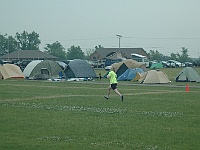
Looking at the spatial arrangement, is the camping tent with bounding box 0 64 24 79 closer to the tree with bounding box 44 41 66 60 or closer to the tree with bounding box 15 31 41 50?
the tree with bounding box 44 41 66 60

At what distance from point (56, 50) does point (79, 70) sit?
357 feet

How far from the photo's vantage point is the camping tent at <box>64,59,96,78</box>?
6103 cm

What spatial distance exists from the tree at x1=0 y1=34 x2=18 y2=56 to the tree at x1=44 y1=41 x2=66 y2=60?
Result: 11485mm

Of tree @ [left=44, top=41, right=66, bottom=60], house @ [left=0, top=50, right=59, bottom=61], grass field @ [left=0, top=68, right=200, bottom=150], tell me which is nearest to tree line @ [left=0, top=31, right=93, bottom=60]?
tree @ [left=44, top=41, right=66, bottom=60]

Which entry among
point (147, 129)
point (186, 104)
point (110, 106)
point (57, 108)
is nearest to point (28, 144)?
point (147, 129)

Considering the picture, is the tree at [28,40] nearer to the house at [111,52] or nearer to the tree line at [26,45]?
the tree line at [26,45]

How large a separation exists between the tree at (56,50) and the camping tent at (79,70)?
9275cm

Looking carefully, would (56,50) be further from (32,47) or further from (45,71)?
(45,71)

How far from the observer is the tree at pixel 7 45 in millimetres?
164875

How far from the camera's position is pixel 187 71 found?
2163 inches

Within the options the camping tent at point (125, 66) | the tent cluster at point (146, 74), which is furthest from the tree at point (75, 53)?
the tent cluster at point (146, 74)

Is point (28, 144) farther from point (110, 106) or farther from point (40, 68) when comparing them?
point (40, 68)

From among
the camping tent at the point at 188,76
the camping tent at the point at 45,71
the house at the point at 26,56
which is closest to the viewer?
the camping tent at the point at 188,76

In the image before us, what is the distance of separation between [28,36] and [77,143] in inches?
6340
